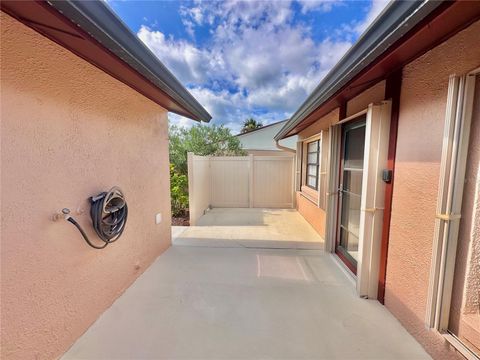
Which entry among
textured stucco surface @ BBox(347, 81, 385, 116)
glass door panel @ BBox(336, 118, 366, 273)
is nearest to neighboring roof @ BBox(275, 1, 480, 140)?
textured stucco surface @ BBox(347, 81, 385, 116)

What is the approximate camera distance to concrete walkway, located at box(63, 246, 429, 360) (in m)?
1.87

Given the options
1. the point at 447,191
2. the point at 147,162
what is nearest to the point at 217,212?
the point at 147,162

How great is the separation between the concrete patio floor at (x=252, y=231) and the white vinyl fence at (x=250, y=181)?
92 centimetres

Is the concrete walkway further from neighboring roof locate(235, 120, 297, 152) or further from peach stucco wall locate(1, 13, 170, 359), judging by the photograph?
neighboring roof locate(235, 120, 297, 152)

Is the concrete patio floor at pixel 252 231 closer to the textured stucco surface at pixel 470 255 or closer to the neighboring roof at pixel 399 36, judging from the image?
the textured stucco surface at pixel 470 255

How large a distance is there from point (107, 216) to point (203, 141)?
7375 millimetres

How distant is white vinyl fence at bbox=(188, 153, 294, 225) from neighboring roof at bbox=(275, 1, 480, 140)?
5.37 metres

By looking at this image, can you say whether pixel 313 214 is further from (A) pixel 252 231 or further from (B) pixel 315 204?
(A) pixel 252 231

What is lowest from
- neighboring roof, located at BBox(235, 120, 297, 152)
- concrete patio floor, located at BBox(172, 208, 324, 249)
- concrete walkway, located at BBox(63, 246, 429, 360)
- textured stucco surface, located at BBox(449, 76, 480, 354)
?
concrete patio floor, located at BBox(172, 208, 324, 249)

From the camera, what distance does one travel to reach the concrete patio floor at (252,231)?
4.45 metres

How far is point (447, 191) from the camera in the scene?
1.58 meters

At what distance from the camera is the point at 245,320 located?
2.24m

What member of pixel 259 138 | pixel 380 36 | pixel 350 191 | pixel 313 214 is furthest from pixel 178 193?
pixel 259 138

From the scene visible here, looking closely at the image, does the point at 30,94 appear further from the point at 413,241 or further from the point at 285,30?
the point at 285,30
